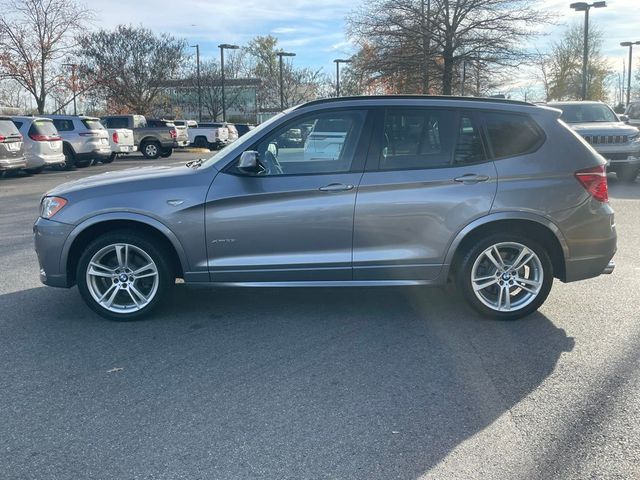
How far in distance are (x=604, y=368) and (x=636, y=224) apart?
6.13 meters

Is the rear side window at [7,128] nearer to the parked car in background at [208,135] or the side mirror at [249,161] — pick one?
the side mirror at [249,161]

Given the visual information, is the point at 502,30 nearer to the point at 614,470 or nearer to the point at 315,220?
the point at 315,220

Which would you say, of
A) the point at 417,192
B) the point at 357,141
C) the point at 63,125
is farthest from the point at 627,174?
the point at 63,125

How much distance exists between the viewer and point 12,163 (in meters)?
15.8

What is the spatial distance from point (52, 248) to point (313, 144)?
229cm

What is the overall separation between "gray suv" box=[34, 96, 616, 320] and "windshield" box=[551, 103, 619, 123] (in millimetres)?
11271

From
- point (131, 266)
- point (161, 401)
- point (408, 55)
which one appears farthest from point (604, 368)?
point (408, 55)

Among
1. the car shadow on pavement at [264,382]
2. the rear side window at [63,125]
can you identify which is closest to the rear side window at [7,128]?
the rear side window at [63,125]

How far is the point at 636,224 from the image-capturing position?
9.30 metres

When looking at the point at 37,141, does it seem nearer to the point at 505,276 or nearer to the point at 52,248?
the point at 52,248

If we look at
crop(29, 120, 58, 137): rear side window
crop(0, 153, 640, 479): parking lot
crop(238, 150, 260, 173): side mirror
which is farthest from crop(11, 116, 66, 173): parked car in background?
crop(238, 150, 260, 173): side mirror

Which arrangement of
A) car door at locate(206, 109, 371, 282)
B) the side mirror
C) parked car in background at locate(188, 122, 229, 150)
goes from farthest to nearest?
1. parked car in background at locate(188, 122, 229, 150)
2. car door at locate(206, 109, 371, 282)
3. the side mirror

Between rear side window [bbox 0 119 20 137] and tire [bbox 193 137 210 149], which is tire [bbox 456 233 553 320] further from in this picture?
tire [bbox 193 137 210 149]

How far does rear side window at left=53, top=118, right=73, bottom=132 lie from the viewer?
65.8ft
